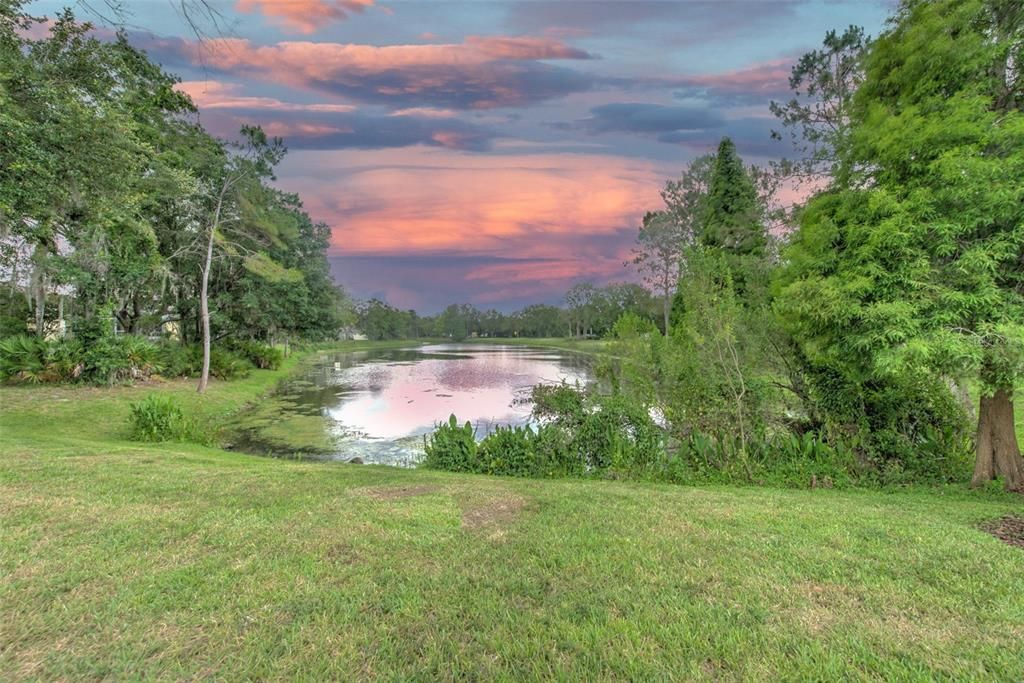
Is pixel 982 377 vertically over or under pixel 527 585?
over

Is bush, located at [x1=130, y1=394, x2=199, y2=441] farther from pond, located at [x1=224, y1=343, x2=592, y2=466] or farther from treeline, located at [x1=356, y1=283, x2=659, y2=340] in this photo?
treeline, located at [x1=356, y1=283, x2=659, y2=340]

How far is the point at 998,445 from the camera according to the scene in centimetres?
608

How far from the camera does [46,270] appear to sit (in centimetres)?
1516

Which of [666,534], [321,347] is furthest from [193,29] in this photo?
[321,347]

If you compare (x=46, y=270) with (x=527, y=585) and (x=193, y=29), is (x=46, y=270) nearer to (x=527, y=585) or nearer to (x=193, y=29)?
(x=193, y=29)

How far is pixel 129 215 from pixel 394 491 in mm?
11802

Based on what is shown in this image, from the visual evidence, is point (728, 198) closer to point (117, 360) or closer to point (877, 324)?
point (877, 324)

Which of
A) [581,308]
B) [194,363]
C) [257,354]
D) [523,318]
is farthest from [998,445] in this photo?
[523,318]

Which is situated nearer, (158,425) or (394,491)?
(394,491)

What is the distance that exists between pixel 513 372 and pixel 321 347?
3706 centimetres

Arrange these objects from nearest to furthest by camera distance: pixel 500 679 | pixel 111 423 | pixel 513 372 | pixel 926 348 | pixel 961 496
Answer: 1. pixel 500 679
2. pixel 926 348
3. pixel 961 496
4. pixel 111 423
5. pixel 513 372

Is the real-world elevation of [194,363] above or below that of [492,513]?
above

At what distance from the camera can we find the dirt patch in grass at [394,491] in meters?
4.96

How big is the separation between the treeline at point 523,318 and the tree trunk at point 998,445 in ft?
120
